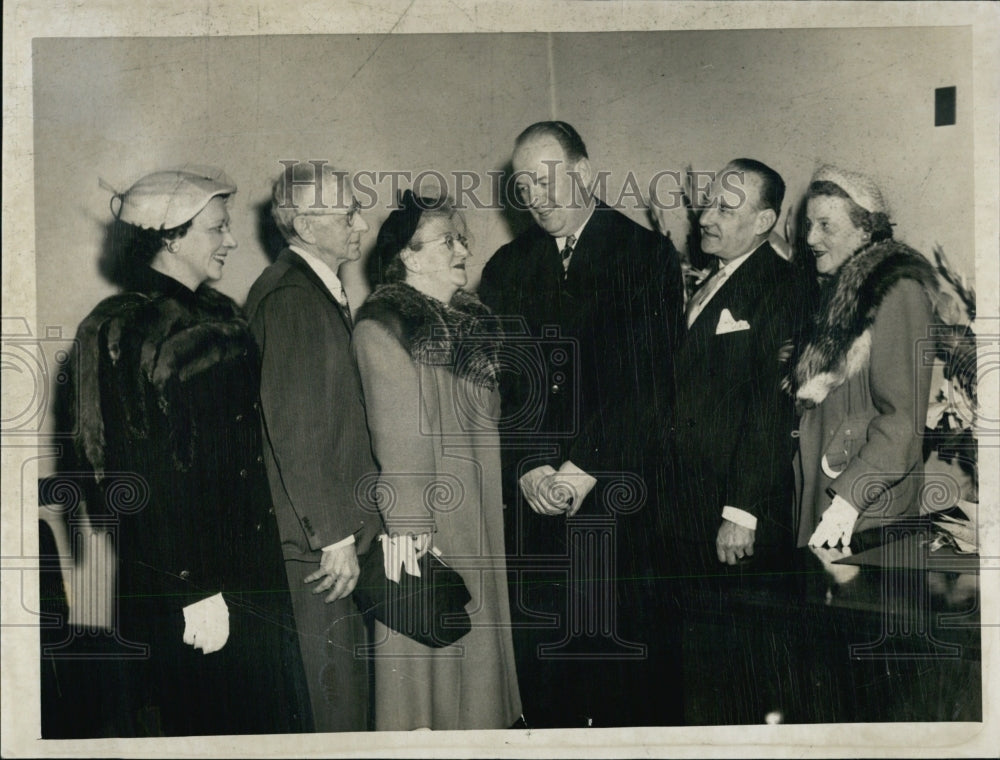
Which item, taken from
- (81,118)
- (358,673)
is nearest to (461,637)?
(358,673)

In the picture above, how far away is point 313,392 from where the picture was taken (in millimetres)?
3354

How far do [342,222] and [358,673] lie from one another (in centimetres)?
162

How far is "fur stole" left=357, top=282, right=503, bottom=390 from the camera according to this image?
337cm

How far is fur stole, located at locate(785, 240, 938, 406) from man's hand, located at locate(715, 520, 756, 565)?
51 cm

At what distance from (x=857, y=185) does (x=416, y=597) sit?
2.17m

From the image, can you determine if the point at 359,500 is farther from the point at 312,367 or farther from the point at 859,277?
the point at 859,277

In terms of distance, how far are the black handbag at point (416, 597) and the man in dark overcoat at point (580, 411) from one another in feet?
0.75

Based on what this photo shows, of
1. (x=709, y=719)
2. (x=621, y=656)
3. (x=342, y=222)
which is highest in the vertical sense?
(x=342, y=222)

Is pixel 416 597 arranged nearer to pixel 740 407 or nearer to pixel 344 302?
pixel 344 302

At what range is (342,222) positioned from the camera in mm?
3377

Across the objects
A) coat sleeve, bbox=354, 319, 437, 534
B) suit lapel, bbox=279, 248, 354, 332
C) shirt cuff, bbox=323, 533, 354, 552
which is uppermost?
suit lapel, bbox=279, 248, 354, 332

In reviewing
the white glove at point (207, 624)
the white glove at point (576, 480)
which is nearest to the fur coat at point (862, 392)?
the white glove at point (576, 480)

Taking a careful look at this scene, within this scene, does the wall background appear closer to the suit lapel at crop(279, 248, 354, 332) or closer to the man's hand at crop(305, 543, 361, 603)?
the suit lapel at crop(279, 248, 354, 332)

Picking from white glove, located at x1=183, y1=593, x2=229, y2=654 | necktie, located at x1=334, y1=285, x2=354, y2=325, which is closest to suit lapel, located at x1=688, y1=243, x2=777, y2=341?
necktie, located at x1=334, y1=285, x2=354, y2=325
